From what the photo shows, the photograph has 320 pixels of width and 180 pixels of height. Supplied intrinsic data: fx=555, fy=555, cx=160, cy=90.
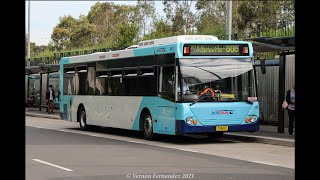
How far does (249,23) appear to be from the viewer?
4584 cm

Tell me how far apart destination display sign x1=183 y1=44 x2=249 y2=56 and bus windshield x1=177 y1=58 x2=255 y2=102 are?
0.56 feet

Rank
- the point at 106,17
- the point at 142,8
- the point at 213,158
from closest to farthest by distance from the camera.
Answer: the point at 213,158
the point at 142,8
the point at 106,17

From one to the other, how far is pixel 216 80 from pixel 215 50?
2.89 ft

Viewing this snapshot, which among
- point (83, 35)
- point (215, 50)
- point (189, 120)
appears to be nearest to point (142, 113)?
point (189, 120)

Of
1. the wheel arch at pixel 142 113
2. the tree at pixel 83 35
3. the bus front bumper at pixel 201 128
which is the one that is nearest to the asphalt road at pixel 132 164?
the bus front bumper at pixel 201 128

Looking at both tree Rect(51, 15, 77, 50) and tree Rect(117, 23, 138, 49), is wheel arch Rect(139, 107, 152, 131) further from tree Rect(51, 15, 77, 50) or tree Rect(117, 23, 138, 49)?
tree Rect(51, 15, 77, 50)

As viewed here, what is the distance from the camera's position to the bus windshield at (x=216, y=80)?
47.2ft

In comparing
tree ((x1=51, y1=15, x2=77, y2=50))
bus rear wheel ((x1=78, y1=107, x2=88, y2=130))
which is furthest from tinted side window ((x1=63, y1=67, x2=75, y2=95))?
tree ((x1=51, y1=15, x2=77, y2=50))

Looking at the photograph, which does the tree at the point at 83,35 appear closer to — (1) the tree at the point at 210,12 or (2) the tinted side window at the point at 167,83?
(1) the tree at the point at 210,12

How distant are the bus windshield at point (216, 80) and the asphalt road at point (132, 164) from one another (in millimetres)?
1688
